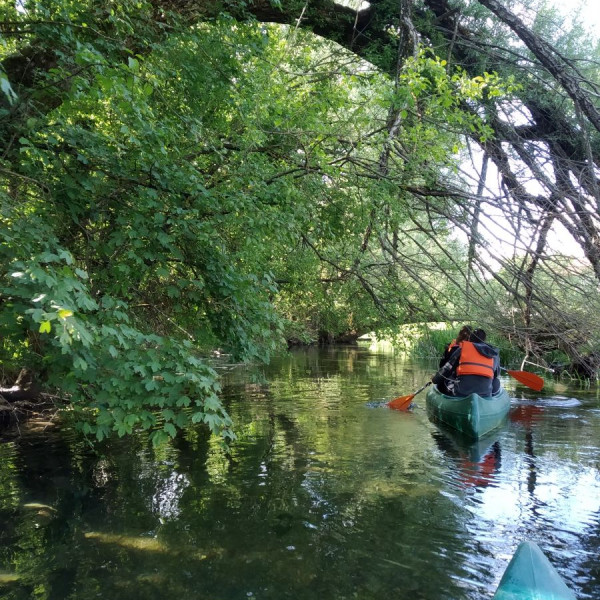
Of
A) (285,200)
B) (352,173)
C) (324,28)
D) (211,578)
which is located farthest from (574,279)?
(211,578)

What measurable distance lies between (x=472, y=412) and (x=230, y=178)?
5380 millimetres

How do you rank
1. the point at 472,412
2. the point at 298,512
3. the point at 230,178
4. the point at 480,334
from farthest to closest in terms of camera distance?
the point at 480,334
the point at 472,412
the point at 230,178
the point at 298,512

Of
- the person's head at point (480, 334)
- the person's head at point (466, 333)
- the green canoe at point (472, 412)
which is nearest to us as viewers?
the green canoe at point (472, 412)

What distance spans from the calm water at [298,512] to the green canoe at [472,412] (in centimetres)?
28

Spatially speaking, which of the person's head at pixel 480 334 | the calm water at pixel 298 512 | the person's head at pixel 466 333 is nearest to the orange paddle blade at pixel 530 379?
the calm water at pixel 298 512

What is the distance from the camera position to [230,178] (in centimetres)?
538

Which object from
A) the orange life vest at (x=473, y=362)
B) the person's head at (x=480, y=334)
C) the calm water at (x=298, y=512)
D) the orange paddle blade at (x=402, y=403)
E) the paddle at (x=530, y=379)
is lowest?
the calm water at (x=298, y=512)

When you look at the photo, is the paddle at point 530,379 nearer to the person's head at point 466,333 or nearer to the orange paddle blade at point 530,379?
the orange paddle blade at point 530,379

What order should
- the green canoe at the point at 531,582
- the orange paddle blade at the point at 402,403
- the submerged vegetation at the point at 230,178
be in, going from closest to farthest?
1. the green canoe at the point at 531,582
2. the submerged vegetation at the point at 230,178
3. the orange paddle blade at the point at 402,403

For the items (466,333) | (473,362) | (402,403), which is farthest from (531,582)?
(402,403)

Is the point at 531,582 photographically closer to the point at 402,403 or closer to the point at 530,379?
the point at 402,403

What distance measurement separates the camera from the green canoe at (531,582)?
227 cm

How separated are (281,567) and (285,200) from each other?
3.60 metres

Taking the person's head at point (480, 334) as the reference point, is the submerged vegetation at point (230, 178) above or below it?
above
